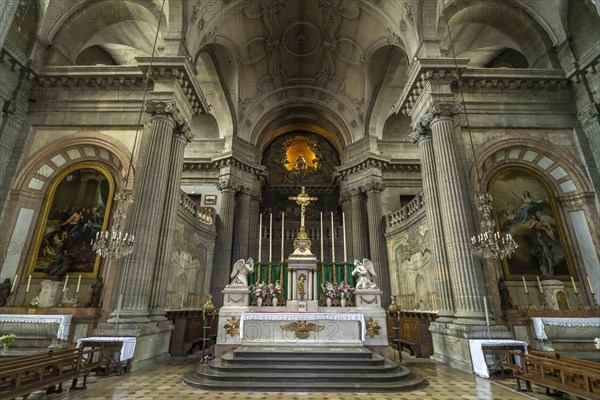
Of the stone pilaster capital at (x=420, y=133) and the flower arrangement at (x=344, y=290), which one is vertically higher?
the stone pilaster capital at (x=420, y=133)

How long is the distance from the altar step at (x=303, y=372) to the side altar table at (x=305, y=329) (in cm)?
41

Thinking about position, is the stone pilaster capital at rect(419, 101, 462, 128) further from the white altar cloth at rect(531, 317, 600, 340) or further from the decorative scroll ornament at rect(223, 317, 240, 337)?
the decorative scroll ornament at rect(223, 317, 240, 337)

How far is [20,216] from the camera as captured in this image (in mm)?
8867

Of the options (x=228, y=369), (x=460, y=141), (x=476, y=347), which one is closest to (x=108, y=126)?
(x=228, y=369)

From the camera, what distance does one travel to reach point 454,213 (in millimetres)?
8211

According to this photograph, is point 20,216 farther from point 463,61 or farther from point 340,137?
point 340,137

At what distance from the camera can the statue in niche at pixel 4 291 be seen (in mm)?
7922

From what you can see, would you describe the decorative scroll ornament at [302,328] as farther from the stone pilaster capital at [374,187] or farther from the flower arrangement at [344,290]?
the stone pilaster capital at [374,187]

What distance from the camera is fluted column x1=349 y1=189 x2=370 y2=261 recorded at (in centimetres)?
Answer: 1490

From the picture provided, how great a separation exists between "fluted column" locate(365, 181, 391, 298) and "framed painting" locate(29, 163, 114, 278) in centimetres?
1052

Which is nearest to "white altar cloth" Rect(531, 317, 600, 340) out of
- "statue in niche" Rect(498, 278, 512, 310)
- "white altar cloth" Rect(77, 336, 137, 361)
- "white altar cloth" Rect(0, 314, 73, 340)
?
"statue in niche" Rect(498, 278, 512, 310)

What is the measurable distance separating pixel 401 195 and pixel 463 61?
25.4ft

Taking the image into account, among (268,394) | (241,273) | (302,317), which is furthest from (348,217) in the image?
(268,394)

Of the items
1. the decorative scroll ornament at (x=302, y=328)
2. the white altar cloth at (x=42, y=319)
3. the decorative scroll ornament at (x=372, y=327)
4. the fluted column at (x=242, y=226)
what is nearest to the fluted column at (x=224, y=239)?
the fluted column at (x=242, y=226)
